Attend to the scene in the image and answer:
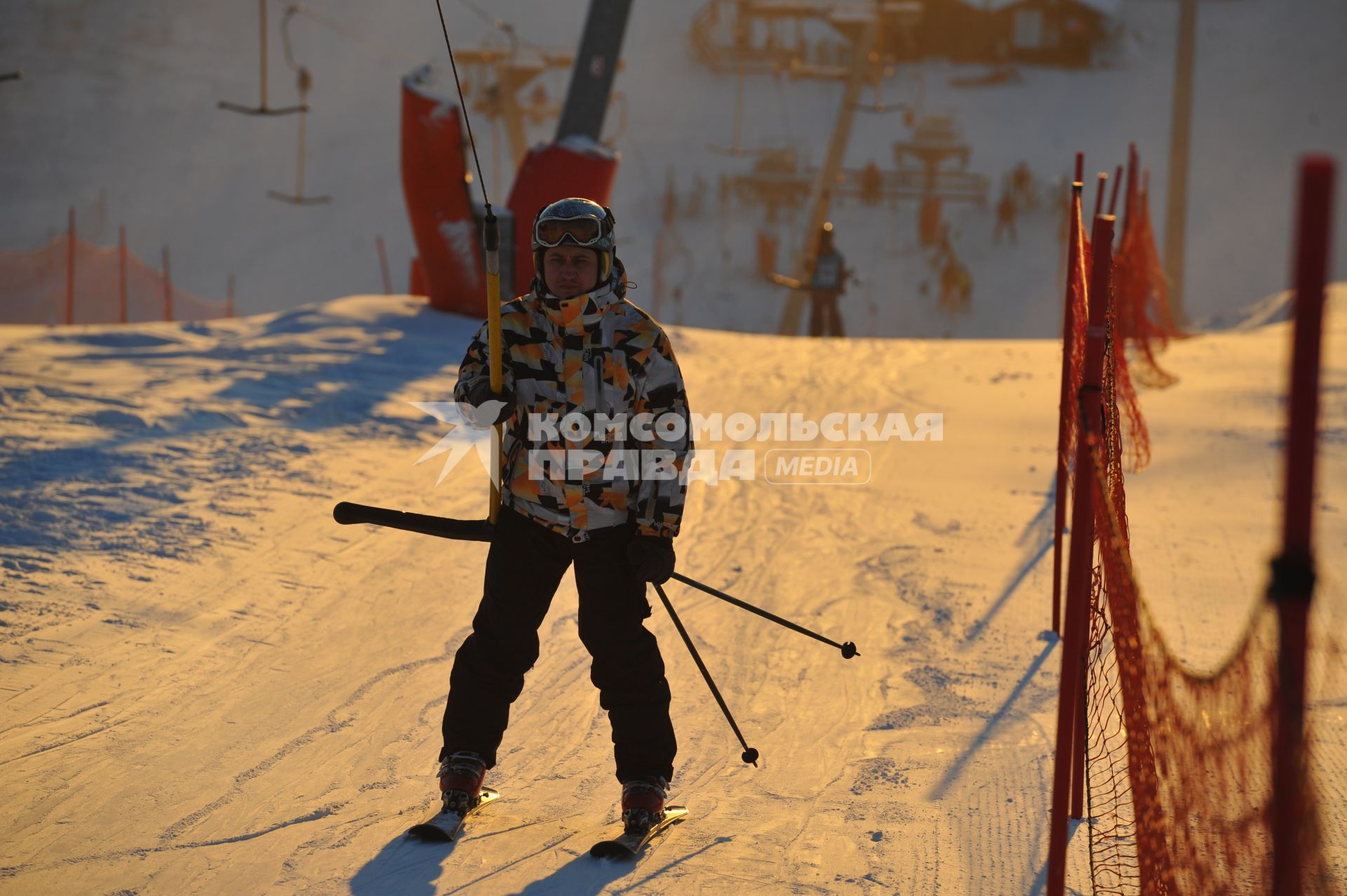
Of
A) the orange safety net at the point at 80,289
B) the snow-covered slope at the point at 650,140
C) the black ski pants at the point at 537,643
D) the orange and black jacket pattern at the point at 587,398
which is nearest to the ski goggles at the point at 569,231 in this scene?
the orange and black jacket pattern at the point at 587,398

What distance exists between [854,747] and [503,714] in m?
1.22

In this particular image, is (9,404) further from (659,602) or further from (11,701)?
(659,602)

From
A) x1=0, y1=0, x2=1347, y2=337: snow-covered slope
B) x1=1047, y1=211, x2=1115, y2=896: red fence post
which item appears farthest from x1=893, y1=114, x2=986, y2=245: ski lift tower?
x1=1047, y1=211, x2=1115, y2=896: red fence post

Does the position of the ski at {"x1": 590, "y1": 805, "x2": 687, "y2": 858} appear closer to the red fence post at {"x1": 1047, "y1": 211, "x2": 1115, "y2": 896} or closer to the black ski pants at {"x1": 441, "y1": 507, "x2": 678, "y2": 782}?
the black ski pants at {"x1": 441, "y1": 507, "x2": 678, "y2": 782}

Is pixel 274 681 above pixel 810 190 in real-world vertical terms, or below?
below

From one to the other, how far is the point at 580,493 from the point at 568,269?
0.55 m

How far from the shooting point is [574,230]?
2959 mm

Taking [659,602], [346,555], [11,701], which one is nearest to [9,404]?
[346,555]

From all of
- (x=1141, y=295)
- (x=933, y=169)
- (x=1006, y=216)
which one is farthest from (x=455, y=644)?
(x=1006, y=216)

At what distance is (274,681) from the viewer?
4.13 metres

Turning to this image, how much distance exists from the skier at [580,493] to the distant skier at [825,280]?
12.2 m

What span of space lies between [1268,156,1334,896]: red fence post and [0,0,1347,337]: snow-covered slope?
2428 centimetres

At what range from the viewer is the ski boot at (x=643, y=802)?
3.11 m

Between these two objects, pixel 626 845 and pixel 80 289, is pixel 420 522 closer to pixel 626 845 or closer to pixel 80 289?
pixel 626 845
